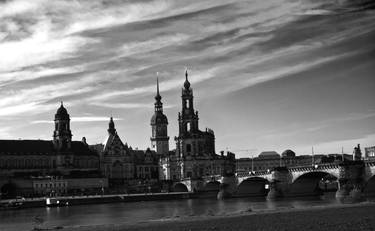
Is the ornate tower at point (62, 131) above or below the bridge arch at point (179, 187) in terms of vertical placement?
above

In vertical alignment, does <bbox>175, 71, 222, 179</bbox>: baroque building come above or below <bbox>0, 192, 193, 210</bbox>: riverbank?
above

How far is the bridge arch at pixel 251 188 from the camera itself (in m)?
120

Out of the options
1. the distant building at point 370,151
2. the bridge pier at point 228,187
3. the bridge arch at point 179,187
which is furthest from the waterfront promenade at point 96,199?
the distant building at point 370,151

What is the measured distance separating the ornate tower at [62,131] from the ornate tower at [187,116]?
28638 millimetres

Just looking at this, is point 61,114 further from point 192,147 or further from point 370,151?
point 370,151

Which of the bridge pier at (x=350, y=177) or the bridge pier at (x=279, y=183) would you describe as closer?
the bridge pier at (x=350, y=177)

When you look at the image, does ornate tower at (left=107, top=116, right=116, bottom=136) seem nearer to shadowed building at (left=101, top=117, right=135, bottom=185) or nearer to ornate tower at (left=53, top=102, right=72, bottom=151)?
shadowed building at (left=101, top=117, right=135, bottom=185)

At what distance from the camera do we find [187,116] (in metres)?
163

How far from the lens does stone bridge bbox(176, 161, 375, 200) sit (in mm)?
84250

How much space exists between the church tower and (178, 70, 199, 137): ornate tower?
23.4 ft

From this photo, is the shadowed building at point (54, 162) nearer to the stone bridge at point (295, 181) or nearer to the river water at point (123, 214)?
the stone bridge at point (295, 181)

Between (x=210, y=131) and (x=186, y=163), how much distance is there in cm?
2251

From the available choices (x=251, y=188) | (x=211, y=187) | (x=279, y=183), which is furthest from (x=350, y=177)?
(x=211, y=187)

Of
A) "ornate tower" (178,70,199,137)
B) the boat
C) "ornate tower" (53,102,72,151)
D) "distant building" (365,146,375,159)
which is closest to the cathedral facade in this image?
"ornate tower" (178,70,199,137)
